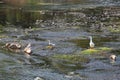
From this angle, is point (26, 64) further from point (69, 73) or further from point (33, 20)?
point (33, 20)

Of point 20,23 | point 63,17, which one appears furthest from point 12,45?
point 63,17

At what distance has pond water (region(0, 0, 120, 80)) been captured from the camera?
2289 centimetres

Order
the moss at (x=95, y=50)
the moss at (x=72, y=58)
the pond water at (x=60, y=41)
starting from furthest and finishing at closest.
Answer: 1. the moss at (x=95, y=50)
2. the moss at (x=72, y=58)
3. the pond water at (x=60, y=41)

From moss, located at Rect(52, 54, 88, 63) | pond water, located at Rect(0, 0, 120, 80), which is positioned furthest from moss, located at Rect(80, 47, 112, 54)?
moss, located at Rect(52, 54, 88, 63)

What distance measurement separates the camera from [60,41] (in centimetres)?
3394

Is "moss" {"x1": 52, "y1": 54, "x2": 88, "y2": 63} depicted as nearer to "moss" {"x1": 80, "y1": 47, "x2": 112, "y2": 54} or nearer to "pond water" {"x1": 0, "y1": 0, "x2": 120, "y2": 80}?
"pond water" {"x1": 0, "y1": 0, "x2": 120, "y2": 80}

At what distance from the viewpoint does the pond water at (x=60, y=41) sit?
Result: 22.9 meters

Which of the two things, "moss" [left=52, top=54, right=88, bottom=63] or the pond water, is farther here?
"moss" [left=52, top=54, right=88, bottom=63]

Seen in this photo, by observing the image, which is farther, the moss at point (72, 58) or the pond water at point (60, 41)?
the moss at point (72, 58)

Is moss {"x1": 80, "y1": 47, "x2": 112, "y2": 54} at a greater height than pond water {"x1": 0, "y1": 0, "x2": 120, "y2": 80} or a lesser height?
greater

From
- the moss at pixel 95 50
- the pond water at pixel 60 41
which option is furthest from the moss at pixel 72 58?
the moss at pixel 95 50

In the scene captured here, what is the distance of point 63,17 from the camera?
51.9 meters

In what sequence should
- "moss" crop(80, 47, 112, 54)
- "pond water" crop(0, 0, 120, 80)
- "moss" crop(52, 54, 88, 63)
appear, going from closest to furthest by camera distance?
"pond water" crop(0, 0, 120, 80) → "moss" crop(52, 54, 88, 63) → "moss" crop(80, 47, 112, 54)

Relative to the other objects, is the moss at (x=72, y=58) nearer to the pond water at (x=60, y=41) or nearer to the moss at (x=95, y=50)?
the pond water at (x=60, y=41)
